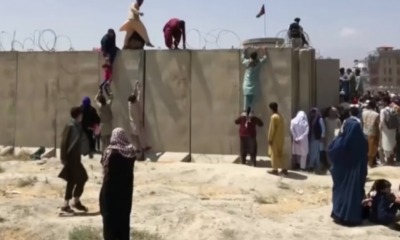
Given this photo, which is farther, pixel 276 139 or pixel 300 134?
pixel 300 134

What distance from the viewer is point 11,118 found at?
49.9ft

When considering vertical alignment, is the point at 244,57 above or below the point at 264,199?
above

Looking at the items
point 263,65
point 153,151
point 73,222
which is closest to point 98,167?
point 153,151

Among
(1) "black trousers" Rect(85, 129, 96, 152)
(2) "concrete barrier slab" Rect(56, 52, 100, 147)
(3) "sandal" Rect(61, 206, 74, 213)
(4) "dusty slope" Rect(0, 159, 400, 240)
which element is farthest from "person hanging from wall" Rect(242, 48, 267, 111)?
(3) "sandal" Rect(61, 206, 74, 213)

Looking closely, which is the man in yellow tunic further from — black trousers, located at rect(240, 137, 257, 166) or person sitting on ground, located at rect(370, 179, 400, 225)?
person sitting on ground, located at rect(370, 179, 400, 225)

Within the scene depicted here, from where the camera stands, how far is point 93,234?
7.55 meters

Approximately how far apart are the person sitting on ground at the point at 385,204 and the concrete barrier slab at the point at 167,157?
588 cm

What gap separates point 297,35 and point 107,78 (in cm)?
424

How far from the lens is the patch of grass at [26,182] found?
11.2m

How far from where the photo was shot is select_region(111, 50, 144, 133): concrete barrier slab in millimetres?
14000

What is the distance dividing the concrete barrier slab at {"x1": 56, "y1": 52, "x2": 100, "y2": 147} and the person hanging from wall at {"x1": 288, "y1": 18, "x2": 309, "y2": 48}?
4.32 metres

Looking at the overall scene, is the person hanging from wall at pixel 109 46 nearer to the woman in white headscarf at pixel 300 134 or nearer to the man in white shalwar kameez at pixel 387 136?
the woman in white headscarf at pixel 300 134

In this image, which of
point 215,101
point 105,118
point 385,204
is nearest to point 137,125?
point 105,118

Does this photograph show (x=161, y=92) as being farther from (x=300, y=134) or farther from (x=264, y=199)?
Result: (x=264, y=199)
